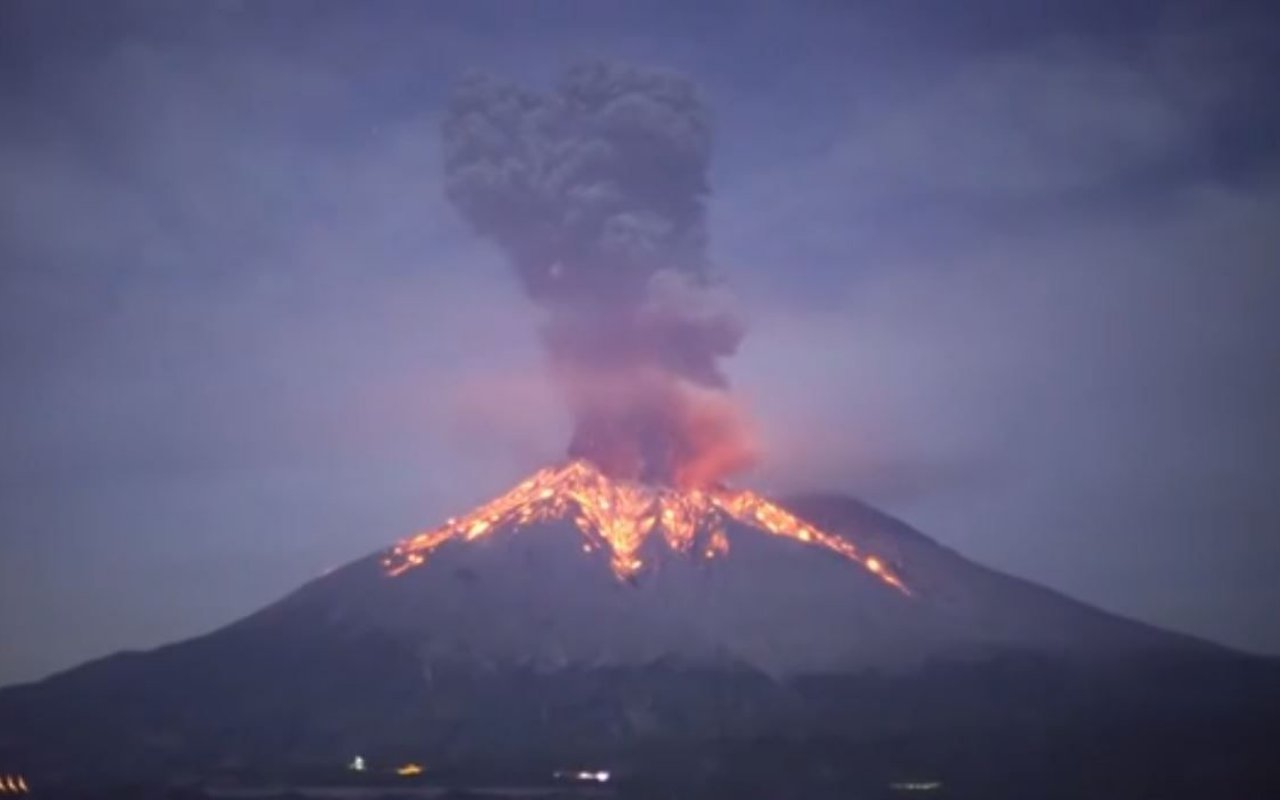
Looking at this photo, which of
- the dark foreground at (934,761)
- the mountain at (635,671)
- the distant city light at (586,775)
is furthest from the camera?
the mountain at (635,671)

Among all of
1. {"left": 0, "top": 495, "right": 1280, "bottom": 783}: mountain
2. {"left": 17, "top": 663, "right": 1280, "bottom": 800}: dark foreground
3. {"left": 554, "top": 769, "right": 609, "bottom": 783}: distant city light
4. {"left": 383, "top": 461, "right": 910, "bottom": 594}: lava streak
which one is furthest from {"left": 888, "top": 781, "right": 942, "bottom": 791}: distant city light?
{"left": 383, "top": 461, "right": 910, "bottom": 594}: lava streak

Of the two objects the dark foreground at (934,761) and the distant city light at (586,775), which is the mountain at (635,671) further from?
the distant city light at (586,775)

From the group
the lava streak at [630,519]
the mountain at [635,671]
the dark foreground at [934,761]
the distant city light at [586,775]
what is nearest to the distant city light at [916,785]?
the dark foreground at [934,761]

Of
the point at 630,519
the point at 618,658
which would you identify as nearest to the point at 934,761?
the point at 618,658

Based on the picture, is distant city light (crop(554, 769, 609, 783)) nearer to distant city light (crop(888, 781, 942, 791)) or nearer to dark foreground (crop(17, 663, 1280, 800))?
dark foreground (crop(17, 663, 1280, 800))

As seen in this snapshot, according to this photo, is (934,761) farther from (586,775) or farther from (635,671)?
(635,671)

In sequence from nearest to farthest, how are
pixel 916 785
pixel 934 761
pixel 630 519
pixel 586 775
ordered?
1. pixel 916 785
2. pixel 934 761
3. pixel 586 775
4. pixel 630 519
